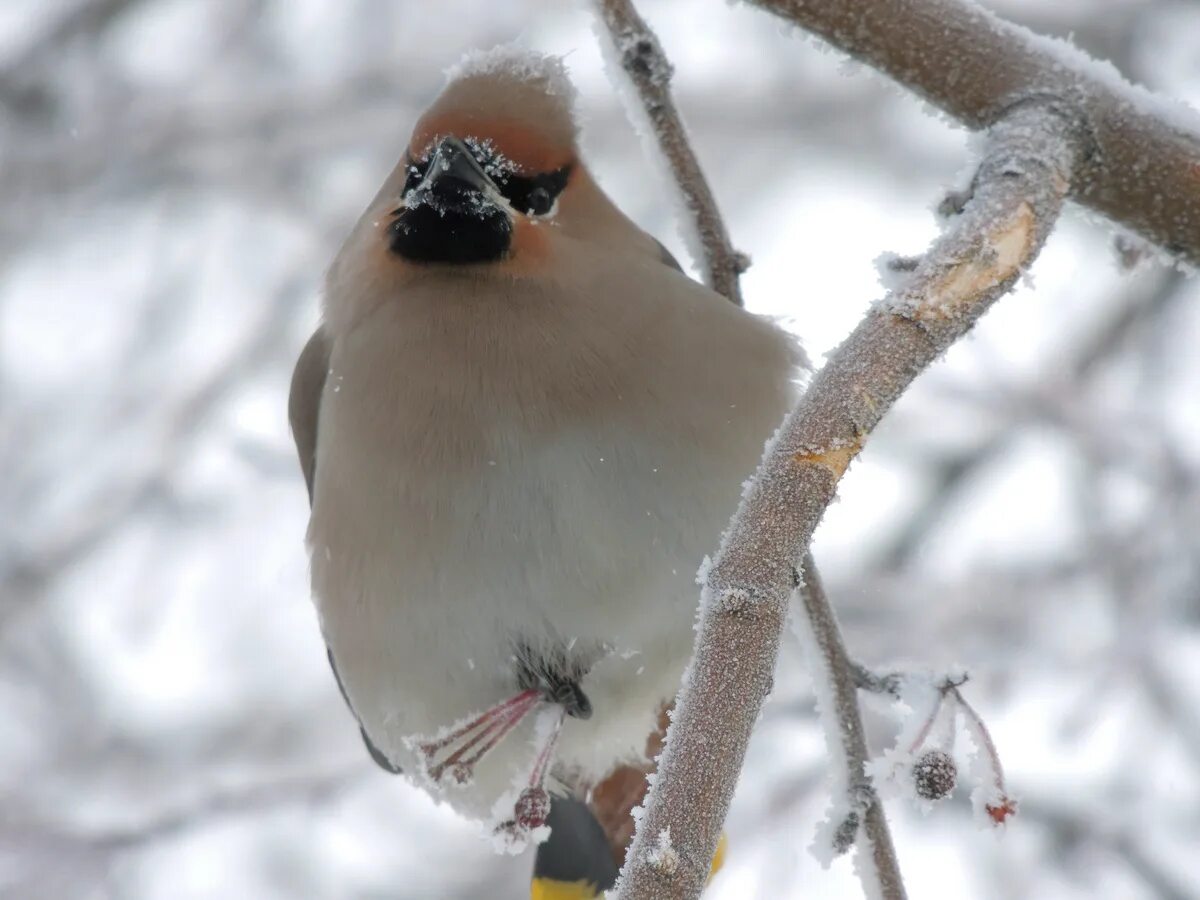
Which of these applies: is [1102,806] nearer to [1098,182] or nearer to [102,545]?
[1098,182]

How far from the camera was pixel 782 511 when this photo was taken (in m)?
1.84

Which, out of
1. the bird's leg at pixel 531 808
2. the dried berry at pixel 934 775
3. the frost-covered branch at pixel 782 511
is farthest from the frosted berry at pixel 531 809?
the frost-covered branch at pixel 782 511

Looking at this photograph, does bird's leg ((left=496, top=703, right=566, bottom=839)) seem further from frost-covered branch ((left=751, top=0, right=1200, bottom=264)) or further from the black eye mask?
frost-covered branch ((left=751, top=0, right=1200, bottom=264))

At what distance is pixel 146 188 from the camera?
7781 millimetres

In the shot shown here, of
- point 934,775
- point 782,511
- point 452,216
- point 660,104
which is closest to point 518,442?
point 452,216

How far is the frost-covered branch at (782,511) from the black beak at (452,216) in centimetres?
97

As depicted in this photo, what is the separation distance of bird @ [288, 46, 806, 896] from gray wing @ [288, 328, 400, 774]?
4.4 inches

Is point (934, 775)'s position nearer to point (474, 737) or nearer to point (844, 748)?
point (844, 748)

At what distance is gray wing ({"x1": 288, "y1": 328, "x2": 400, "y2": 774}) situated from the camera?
11.0 ft

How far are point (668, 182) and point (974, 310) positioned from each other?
0.86 m

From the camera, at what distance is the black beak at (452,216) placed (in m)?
2.92

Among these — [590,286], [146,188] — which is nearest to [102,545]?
[146,188]

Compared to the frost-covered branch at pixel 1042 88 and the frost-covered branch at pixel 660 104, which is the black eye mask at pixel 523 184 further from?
the frost-covered branch at pixel 1042 88

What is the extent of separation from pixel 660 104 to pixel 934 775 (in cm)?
116
